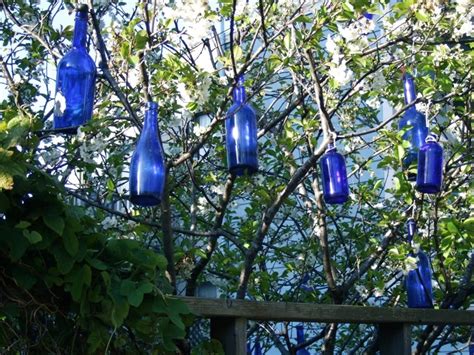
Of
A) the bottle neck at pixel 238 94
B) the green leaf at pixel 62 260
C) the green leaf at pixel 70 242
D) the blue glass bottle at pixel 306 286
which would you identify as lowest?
the green leaf at pixel 62 260

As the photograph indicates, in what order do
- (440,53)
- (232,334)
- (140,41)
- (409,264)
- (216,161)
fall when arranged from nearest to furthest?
(232,334) < (140,41) < (440,53) < (409,264) < (216,161)

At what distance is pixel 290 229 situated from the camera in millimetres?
4766

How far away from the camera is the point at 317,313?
2.69 metres

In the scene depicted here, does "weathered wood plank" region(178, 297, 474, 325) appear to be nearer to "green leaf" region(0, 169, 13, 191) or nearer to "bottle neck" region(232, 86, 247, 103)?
"green leaf" region(0, 169, 13, 191)

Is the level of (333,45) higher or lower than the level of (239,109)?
higher

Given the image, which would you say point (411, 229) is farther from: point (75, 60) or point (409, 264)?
point (75, 60)

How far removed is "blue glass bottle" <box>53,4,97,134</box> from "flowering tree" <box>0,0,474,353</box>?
0.21 feet

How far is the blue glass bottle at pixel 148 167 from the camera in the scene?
8.70 feet

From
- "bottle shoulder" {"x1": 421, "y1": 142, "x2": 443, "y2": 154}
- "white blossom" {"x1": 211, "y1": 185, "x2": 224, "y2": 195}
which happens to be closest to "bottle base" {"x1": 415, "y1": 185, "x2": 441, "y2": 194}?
"bottle shoulder" {"x1": 421, "y1": 142, "x2": 443, "y2": 154}

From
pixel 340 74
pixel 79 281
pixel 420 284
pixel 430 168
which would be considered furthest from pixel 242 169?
pixel 420 284

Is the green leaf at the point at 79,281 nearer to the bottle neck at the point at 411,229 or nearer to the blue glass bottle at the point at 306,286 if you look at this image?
the bottle neck at the point at 411,229

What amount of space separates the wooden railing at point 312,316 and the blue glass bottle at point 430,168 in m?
0.46

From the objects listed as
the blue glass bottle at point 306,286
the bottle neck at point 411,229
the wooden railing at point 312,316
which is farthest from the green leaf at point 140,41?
the blue glass bottle at point 306,286

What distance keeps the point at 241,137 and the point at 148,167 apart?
366 mm
